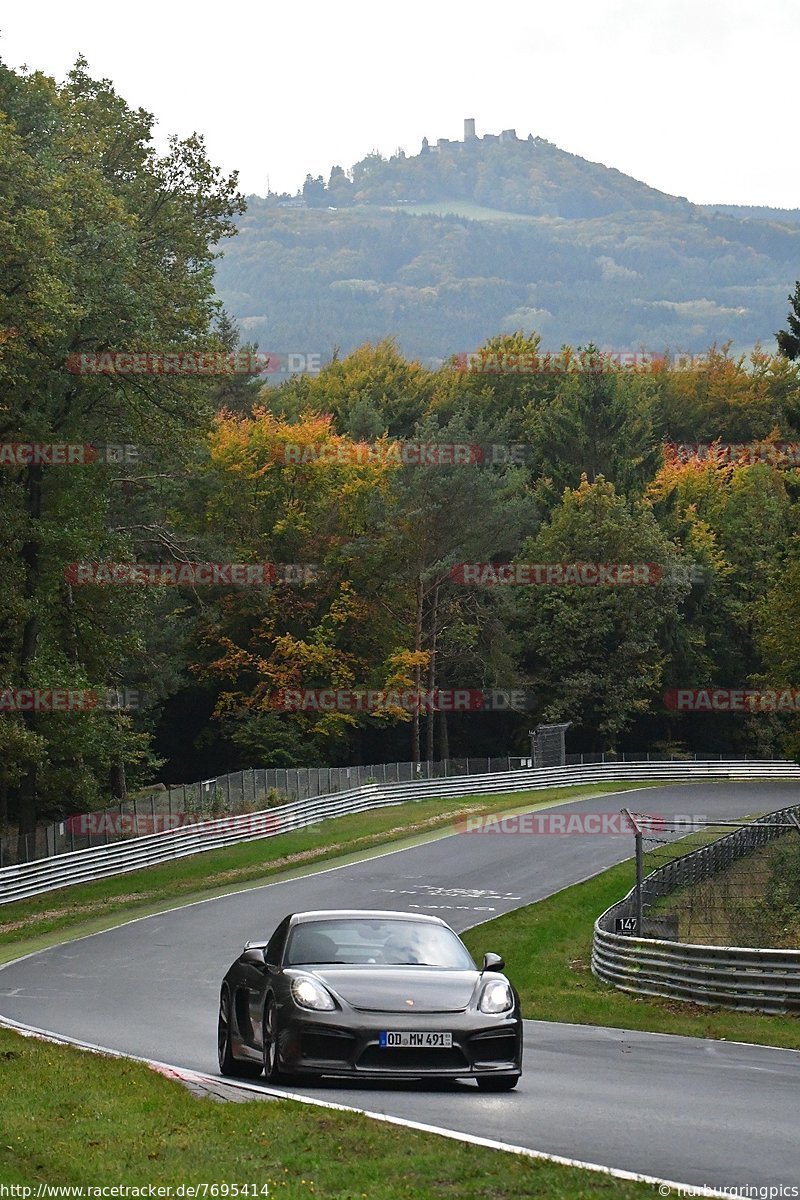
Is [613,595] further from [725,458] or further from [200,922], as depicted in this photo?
[200,922]

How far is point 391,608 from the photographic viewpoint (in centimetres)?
7719

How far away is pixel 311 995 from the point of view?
1170 centimetres

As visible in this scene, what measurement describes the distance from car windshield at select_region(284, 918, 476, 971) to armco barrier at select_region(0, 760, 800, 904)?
27757 millimetres

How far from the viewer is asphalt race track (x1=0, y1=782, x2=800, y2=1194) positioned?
9398mm

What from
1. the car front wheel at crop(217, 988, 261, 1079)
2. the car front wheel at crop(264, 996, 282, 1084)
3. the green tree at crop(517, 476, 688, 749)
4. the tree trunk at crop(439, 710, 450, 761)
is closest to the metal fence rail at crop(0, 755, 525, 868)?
the tree trunk at crop(439, 710, 450, 761)

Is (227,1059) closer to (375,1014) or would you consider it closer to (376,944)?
(376,944)

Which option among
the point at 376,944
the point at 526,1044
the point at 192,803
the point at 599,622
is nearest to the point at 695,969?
the point at 526,1044

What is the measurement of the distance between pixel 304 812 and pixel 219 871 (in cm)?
1024

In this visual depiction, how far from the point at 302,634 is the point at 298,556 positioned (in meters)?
3.68

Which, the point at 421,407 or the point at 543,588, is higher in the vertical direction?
the point at 421,407

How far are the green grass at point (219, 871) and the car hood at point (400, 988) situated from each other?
20.5 m

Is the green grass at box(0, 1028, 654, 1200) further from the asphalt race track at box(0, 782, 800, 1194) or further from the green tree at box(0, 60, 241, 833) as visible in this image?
the green tree at box(0, 60, 241, 833)

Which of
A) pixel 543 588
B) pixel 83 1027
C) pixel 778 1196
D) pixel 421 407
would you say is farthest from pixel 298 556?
pixel 778 1196

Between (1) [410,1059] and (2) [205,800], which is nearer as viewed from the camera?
(1) [410,1059]
